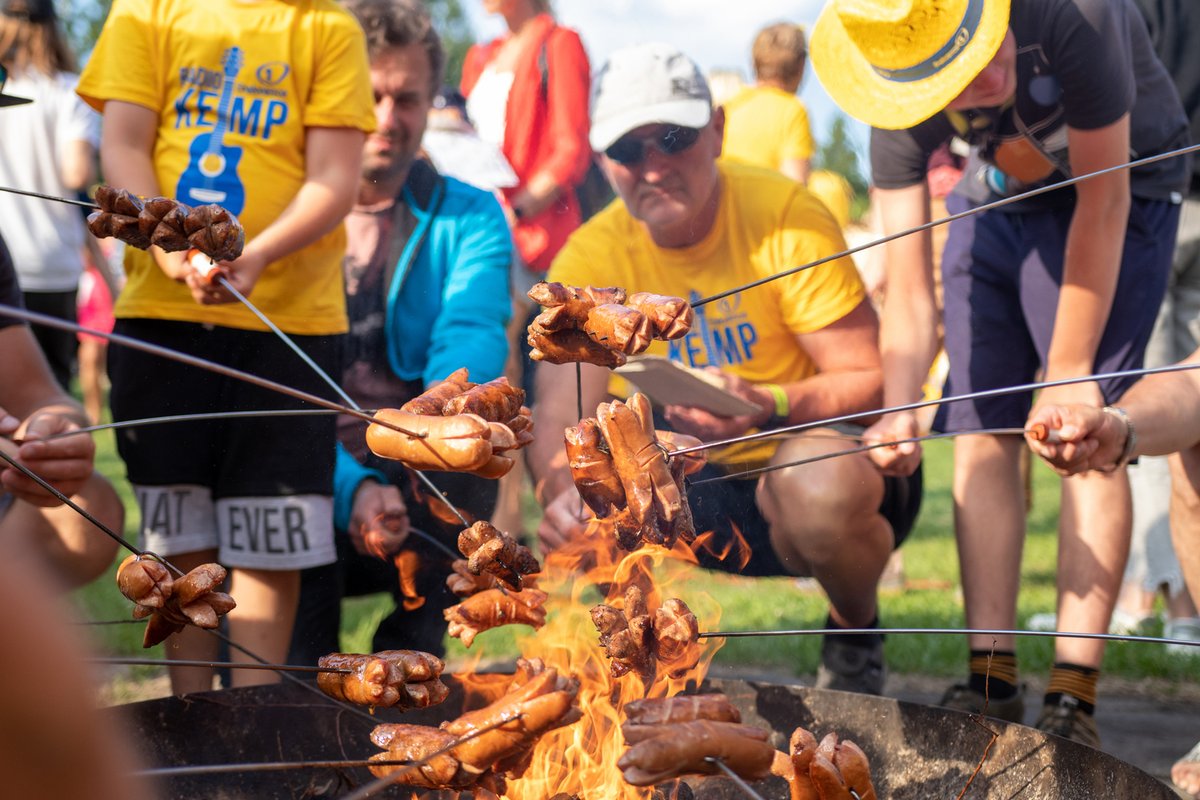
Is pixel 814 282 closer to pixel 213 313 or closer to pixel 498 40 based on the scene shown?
pixel 213 313

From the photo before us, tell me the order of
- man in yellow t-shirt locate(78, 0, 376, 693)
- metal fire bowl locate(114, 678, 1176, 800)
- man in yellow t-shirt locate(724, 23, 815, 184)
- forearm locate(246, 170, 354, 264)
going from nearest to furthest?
metal fire bowl locate(114, 678, 1176, 800) < forearm locate(246, 170, 354, 264) < man in yellow t-shirt locate(78, 0, 376, 693) < man in yellow t-shirt locate(724, 23, 815, 184)

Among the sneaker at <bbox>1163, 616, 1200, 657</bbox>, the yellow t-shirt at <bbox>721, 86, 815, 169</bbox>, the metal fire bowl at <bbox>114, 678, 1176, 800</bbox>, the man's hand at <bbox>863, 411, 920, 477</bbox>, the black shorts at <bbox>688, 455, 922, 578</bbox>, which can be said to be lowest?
the sneaker at <bbox>1163, 616, 1200, 657</bbox>

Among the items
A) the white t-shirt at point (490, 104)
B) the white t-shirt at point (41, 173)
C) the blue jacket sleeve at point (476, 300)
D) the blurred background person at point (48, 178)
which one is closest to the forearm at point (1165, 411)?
the blue jacket sleeve at point (476, 300)

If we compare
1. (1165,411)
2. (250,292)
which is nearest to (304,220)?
(250,292)

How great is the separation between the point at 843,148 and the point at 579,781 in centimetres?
2550

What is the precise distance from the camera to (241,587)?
292cm

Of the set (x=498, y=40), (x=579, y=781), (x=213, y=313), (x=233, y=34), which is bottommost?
(x=579, y=781)

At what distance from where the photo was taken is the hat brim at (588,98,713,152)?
3311mm

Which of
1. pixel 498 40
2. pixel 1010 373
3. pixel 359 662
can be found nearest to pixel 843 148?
pixel 498 40

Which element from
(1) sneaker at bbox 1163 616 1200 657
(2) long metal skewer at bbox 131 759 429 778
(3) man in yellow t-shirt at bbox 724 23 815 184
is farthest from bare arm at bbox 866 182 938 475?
(3) man in yellow t-shirt at bbox 724 23 815 184

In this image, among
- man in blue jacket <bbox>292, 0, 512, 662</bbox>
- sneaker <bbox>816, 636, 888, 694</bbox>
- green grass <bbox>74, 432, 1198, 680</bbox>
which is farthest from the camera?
green grass <bbox>74, 432, 1198, 680</bbox>

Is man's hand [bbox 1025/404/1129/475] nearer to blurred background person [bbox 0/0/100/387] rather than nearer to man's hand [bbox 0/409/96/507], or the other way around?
man's hand [bbox 0/409/96/507]

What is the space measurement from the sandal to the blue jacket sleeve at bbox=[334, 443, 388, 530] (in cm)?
207

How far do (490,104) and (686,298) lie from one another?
2.11 metres
